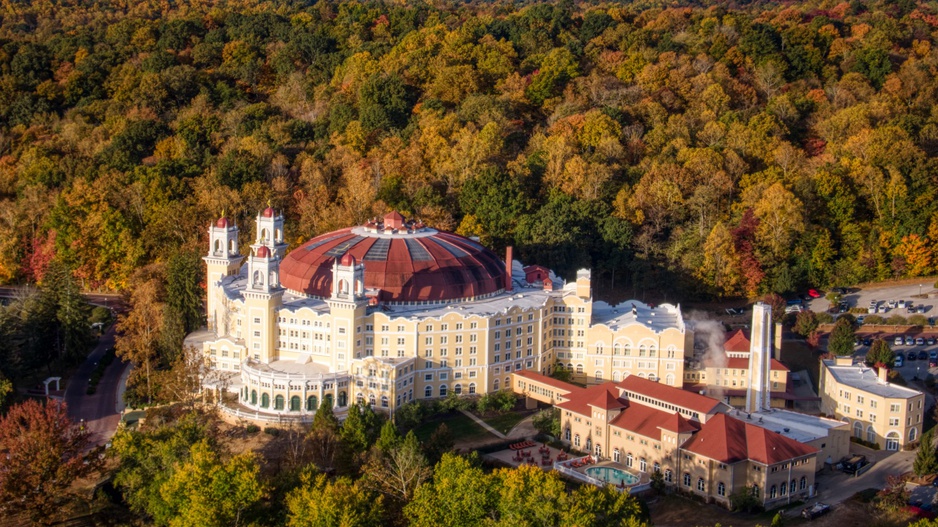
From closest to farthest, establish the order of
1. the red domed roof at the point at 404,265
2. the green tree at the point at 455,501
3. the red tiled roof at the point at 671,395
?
the green tree at the point at 455,501
the red tiled roof at the point at 671,395
the red domed roof at the point at 404,265

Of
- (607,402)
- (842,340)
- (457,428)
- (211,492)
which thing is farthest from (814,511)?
(211,492)

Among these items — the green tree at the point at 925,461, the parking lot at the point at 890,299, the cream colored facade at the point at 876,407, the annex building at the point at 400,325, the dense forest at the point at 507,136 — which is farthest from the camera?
the dense forest at the point at 507,136

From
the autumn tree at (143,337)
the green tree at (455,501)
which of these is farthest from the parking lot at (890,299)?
the autumn tree at (143,337)

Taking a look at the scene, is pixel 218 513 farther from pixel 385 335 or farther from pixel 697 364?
pixel 697 364

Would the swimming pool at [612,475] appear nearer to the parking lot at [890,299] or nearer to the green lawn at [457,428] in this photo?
the green lawn at [457,428]

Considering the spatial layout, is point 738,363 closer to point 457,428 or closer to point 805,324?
point 805,324

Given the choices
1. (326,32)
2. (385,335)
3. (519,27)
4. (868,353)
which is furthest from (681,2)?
(385,335)
